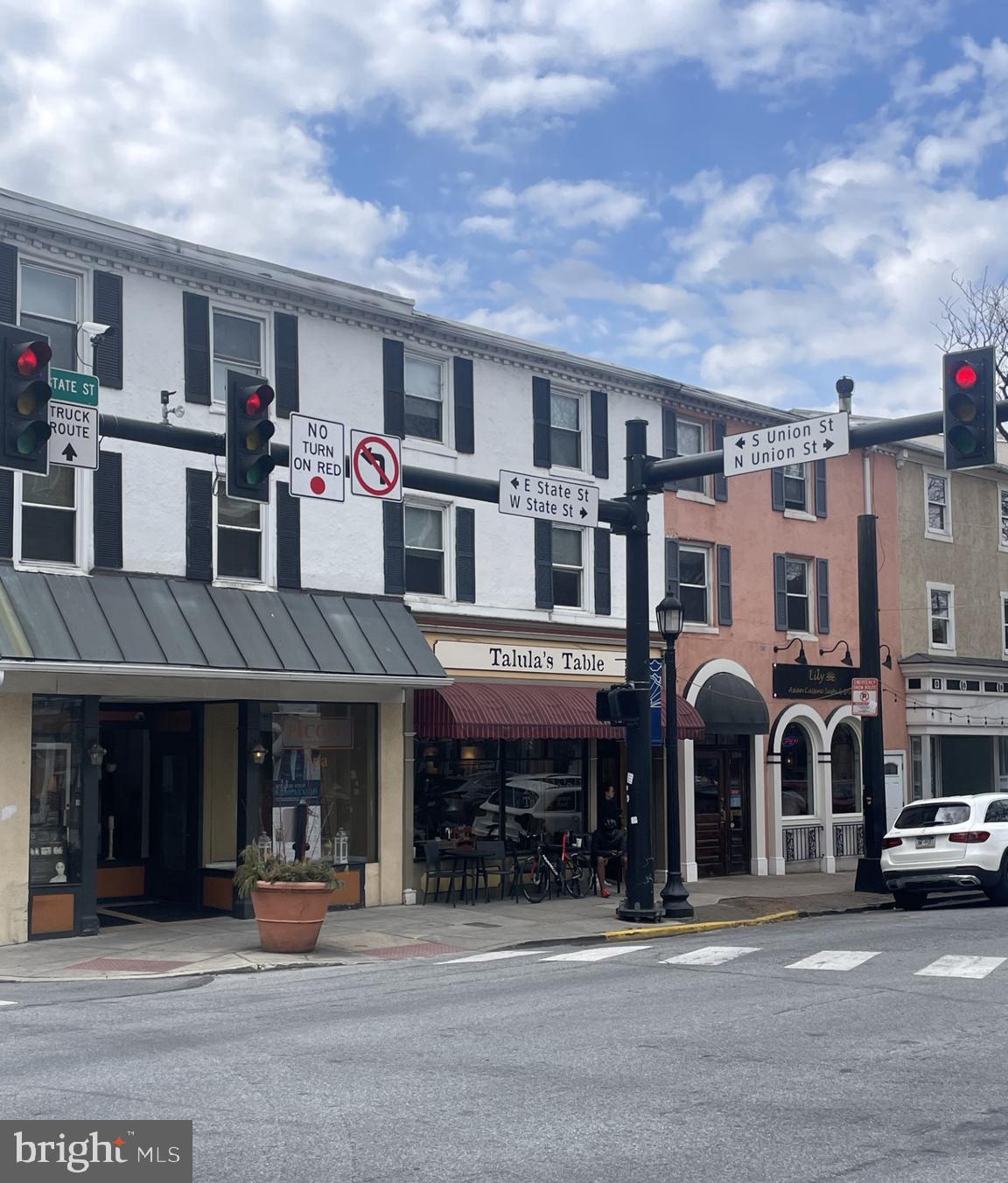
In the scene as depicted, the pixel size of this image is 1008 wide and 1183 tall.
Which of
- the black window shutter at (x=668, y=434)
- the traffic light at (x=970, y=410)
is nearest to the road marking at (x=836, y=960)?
the traffic light at (x=970, y=410)

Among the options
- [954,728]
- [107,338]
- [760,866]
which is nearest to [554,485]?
[107,338]

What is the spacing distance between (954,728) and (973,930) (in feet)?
48.1

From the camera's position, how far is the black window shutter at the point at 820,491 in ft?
93.7

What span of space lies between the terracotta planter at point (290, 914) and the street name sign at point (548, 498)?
4758mm

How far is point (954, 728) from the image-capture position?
30.6 meters

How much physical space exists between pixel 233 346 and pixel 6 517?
168 inches

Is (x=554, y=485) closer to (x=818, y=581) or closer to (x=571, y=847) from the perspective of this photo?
(x=571, y=847)

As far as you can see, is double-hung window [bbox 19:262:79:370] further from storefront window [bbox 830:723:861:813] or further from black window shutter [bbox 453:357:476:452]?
storefront window [bbox 830:723:861:813]

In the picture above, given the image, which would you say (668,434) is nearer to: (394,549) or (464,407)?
(464,407)

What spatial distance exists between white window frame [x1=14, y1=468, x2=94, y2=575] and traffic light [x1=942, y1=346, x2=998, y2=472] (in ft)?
34.1

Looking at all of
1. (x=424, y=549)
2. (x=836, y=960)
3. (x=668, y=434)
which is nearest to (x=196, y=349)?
(x=424, y=549)

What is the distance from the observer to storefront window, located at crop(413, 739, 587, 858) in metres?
21.6

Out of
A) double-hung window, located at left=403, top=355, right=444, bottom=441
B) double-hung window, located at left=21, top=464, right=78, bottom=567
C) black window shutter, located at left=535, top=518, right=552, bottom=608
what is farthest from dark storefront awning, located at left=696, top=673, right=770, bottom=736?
double-hung window, located at left=21, top=464, right=78, bottom=567

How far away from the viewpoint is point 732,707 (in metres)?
25.5
